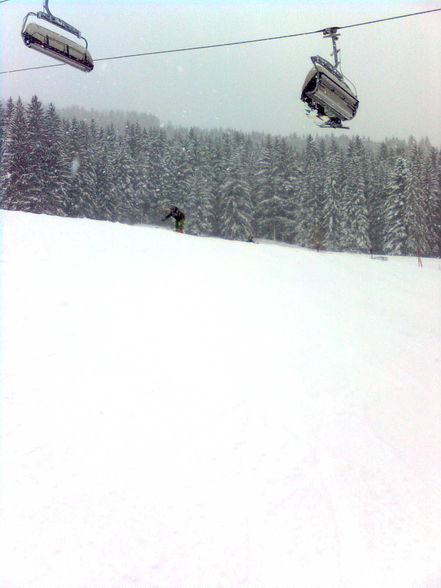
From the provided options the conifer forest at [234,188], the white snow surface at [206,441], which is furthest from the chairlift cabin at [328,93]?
the conifer forest at [234,188]

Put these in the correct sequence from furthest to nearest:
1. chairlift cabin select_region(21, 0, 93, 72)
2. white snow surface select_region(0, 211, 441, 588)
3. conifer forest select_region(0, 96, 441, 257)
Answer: conifer forest select_region(0, 96, 441, 257), chairlift cabin select_region(21, 0, 93, 72), white snow surface select_region(0, 211, 441, 588)

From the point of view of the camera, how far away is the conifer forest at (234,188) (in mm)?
41938

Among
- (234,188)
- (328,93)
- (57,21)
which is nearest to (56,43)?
(57,21)

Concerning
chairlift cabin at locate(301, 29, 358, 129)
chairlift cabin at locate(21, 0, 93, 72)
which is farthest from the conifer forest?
chairlift cabin at locate(301, 29, 358, 129)

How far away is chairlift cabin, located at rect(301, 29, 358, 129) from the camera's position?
9.94 meters

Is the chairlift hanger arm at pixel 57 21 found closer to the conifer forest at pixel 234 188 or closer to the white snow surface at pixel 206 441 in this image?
the white snow surface at pixel 206 441

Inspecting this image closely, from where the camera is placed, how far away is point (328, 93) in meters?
10.2

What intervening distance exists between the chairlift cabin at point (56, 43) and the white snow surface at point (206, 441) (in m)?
5.22

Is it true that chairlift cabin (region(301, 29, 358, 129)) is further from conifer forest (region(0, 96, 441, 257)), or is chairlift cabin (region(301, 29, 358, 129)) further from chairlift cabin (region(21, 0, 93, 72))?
conifer forest (region(0, 96, 441, 257))

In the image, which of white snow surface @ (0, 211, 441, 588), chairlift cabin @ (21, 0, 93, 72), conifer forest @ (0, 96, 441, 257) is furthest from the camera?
conifer forest @ (0, 96, 441, 257)

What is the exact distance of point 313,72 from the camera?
9953 mm

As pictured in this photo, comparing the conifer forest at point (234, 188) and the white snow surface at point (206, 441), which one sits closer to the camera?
the white snow surface at point (206, 441)

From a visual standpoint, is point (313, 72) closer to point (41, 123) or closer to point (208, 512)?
point (208, 512)

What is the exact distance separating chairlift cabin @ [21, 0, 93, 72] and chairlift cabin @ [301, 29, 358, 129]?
5.94 m
